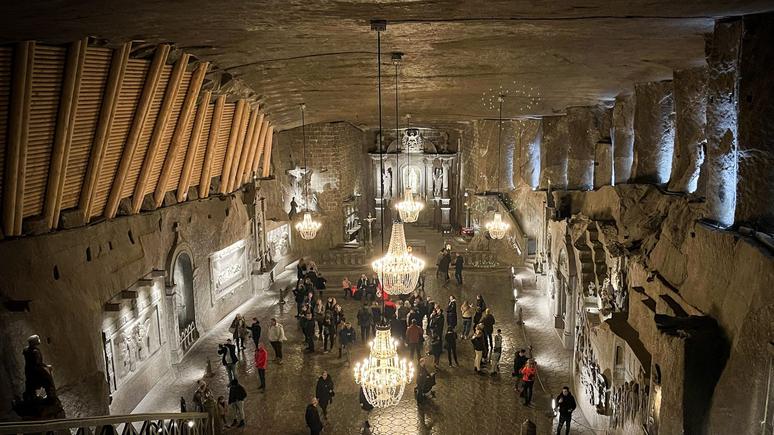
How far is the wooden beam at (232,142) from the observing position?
1321cm

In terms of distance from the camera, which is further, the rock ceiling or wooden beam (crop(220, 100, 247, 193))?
wooden beam (crop(220, 100, 247, 193))

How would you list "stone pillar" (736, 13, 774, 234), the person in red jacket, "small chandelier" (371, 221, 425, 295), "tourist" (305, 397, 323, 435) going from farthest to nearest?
1. the person in red jacket
2. "tourist" (305, 397, 323, 435)
3. "small chandelier" (371, 221, 425, 295)
4. "stone pillar" (736, 13, 774, 234)

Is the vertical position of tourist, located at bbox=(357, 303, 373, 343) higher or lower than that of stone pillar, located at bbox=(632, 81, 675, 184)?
lower

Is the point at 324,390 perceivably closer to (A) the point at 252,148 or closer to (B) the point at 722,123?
(B) the point at 722,123

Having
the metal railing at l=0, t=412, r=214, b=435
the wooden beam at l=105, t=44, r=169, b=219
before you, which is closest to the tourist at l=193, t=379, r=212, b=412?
the metal railing at l=0, t=412, r=214, b=435

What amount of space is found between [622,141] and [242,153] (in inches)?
376

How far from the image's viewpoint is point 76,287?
28.8 feet

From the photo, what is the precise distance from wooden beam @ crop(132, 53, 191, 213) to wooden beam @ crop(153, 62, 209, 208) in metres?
0.43

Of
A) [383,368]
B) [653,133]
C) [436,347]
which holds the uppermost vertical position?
[653,133]

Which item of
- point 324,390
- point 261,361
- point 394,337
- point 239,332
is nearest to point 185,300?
point 239,332

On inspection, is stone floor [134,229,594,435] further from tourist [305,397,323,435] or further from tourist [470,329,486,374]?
tourist [305,397,323,435]

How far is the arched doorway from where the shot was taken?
1324cm

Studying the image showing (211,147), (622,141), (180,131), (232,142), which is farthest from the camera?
(232,142)

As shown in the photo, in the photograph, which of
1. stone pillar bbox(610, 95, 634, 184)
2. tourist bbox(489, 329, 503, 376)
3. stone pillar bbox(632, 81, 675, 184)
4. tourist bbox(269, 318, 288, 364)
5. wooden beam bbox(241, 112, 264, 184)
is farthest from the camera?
wooden beam bbox(241, 112, 264, 184)
